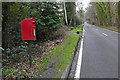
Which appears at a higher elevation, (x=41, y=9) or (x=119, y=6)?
(x=119, y=6)

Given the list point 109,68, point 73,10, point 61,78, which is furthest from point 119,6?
point 61,78

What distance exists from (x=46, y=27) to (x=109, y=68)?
6.82 meters

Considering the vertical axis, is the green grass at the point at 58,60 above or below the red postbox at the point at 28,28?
below

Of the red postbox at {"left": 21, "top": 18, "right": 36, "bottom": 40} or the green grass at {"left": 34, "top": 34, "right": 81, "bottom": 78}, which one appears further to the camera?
the green grass at {"left": 34, "top": 34, "right": 81, "bottom": 78}

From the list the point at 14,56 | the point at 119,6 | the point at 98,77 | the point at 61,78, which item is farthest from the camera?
the point at 119,6

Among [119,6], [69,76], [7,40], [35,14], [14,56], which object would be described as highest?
[119,6]

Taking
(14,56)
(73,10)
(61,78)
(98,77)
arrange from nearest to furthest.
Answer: (61,78) → (98,77) → (14,56) → (73,10)

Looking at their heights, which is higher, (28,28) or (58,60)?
(28,28)

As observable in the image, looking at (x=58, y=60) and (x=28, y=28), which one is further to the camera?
(x=58, y=60)

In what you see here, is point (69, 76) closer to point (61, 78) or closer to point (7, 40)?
point (61, 78)

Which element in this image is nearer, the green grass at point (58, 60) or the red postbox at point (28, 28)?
the red postbox at point (28, 28)

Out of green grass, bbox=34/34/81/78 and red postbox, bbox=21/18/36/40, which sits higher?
red postbox, bbox=21/18/36/40

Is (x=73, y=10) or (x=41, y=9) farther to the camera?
(x=73, y=10)

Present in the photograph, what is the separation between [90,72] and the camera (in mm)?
4629
